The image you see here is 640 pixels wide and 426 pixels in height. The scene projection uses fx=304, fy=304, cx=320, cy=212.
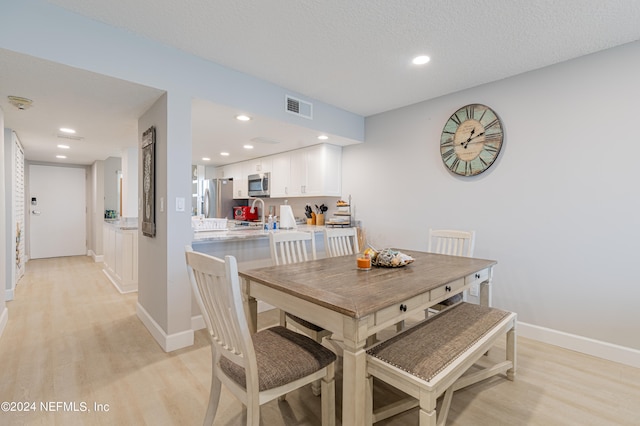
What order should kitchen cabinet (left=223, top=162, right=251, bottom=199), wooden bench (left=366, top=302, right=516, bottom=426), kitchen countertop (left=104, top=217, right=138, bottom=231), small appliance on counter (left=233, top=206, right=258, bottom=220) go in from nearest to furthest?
1. wooden bench (left=366, top=302, right=516, bottom=426)
2. kitchen countertop (left=104, top=217, right=138, bottom=231)
3. kitchen cabinet (left=223, top=162, right=251, bottom=199)
4. small appliance on counter (left=233, top=206, right=258, bottom=220)

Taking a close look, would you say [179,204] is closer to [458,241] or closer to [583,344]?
[458,241]

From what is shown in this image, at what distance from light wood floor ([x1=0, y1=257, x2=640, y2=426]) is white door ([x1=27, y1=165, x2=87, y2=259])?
14.3 feet

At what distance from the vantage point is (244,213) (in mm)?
5992

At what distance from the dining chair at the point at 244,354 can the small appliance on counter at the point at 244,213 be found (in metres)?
4.51

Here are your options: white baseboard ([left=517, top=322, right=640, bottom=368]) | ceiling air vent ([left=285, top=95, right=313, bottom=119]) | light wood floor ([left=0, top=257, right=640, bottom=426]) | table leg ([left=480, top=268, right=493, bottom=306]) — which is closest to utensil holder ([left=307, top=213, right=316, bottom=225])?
ceiling air vent ([left=285, top=95, right=313, bottom=119])

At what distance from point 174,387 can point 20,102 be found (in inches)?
108

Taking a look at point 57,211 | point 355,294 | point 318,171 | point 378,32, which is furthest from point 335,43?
point 57,211

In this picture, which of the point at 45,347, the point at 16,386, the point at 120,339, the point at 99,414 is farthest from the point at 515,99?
the point at 45,347

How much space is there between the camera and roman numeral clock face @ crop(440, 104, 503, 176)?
2990 mm

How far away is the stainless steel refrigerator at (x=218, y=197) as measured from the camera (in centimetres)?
612

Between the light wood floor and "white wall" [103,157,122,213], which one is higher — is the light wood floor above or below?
below

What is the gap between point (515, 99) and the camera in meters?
2.87

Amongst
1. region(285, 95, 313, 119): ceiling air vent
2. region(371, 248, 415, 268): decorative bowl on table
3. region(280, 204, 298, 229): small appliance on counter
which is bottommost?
region(371, 248, 415, 268): decorative bowl on table

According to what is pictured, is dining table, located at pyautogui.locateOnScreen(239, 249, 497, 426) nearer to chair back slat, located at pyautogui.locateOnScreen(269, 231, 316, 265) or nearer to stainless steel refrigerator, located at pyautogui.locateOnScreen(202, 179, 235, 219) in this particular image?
chair back slat, located at pyautogui.locateOnScreen(269, 231, 316, 265)
